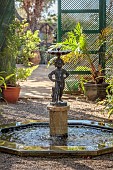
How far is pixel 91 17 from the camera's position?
364 inches

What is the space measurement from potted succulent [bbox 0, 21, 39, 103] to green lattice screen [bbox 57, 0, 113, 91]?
118 cm

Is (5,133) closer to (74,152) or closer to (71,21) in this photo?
(74,152)

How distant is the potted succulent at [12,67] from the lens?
8.23 metres

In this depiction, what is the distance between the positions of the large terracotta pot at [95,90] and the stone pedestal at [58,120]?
334 centimetres

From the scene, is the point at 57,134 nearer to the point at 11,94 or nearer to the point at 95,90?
Result: the point at 11,94

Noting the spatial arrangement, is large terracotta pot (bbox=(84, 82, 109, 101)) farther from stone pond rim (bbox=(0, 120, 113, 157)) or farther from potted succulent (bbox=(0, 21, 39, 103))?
stone pond rim (bbox=(0, 120, 113, 157))

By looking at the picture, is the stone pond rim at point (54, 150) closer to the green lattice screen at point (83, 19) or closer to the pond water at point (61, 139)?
the pond water at point (61, 139)

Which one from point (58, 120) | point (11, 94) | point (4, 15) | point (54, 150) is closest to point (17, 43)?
point (4, 15)

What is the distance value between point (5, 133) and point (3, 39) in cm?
354

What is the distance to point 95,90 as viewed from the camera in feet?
27.7

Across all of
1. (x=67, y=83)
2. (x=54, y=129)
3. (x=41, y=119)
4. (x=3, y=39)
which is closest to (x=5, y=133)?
(x=54, y=129)

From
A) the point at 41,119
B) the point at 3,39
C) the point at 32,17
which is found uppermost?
the point at 32,17

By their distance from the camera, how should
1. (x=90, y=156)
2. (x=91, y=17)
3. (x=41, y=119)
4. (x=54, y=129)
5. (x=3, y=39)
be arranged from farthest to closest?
(x=91, y=17), (x=3, y=39), (x=41, y=119), (x=54, y=129), (x=90, y=156)

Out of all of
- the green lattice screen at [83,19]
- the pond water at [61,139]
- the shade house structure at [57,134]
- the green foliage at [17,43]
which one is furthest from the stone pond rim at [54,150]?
the green lattice screen at [83,19]
